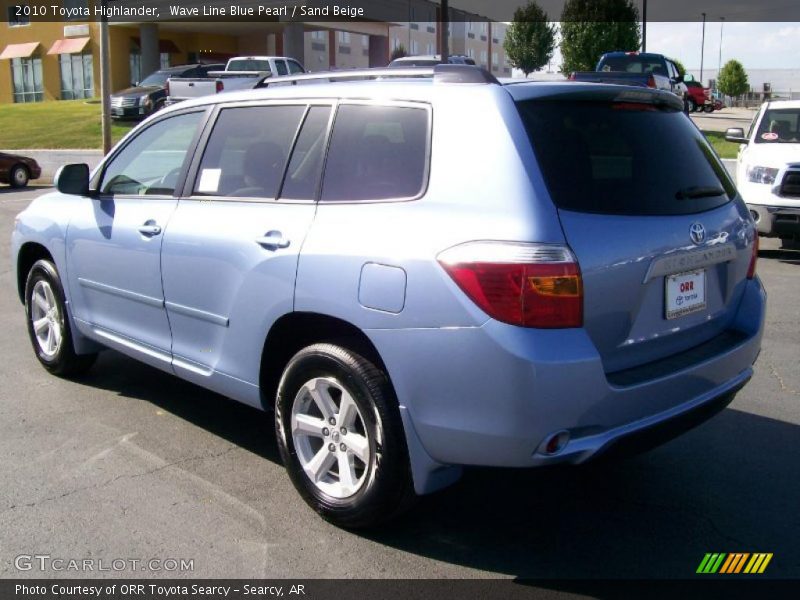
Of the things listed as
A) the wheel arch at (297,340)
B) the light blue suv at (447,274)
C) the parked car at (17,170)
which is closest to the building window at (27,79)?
the parked car at (17,170)

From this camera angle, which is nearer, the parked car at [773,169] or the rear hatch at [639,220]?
the rear hatch at [639,220]

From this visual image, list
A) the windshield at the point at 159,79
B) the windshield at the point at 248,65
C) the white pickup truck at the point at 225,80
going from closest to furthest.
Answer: the white pickup truck at the point at 225,80 → the windshield at the point at 248,65 → the windshield at the point at 159,79

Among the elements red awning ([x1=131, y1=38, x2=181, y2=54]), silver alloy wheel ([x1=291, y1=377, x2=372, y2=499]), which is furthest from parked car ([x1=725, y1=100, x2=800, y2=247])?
red awning ([x1=131, y1=38, x2=181, y2=54])

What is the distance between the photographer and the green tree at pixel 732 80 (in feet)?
254

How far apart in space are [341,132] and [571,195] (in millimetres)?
1168

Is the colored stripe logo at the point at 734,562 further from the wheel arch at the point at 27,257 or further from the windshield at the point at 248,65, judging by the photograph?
the windshield at the point at 248,65

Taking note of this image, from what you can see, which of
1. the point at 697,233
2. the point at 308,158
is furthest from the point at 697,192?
the point at 308,158

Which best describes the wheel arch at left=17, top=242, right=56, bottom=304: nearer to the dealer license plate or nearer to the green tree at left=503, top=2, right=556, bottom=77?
the dealer license plate

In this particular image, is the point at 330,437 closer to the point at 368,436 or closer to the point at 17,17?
the point at 368,436

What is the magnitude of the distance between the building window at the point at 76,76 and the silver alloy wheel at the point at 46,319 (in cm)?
4438

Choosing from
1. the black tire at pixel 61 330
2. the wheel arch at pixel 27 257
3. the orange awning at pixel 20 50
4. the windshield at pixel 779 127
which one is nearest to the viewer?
the black tire at pixel 61 330

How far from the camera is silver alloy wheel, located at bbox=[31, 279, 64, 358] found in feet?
19.3

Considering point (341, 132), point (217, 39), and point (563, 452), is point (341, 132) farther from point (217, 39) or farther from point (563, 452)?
point (217, 39)

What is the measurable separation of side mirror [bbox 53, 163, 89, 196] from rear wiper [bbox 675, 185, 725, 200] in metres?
3.48
